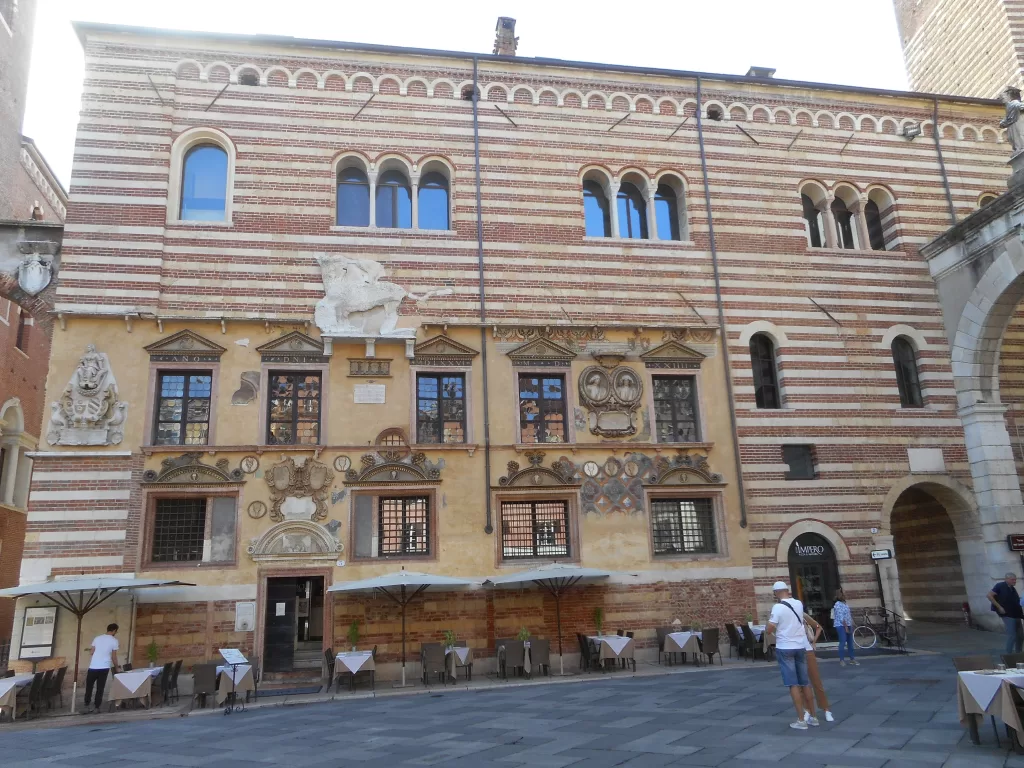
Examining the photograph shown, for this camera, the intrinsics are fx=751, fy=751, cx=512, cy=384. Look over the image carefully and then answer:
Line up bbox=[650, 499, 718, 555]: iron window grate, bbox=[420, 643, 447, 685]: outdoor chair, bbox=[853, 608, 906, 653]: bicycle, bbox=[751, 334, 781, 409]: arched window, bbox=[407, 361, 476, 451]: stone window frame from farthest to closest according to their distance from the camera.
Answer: bbox=[751, 334, 781, 409]: arched window → bbox=[650, 499, 718, 555]: iron window grate → bbox=[853, 608, 906, 653]: bicycle → bbox=[407, 361, 476, 451]: stone window frame → bbox=[420, 643, 447, 685]: outdoor chair

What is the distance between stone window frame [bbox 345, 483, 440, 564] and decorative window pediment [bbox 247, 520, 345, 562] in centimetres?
40

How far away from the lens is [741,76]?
20.9 metres

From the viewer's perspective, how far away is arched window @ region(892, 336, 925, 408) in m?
19.8

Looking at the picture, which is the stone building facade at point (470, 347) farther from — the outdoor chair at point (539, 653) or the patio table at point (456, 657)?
the outdoor chair at point (539, 653)

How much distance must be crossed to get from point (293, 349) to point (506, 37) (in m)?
11.8

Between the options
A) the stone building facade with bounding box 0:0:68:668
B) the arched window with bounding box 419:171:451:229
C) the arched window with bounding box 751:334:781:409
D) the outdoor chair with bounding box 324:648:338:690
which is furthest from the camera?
the stone building facade with bounding box 0:0:68:668

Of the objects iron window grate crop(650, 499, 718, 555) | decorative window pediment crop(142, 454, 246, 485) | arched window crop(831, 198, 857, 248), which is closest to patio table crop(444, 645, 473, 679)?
iron window grate crop(650, 499, 718, 555)

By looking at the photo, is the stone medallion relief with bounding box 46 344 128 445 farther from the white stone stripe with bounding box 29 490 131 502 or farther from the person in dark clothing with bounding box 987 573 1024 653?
the person in dark clothing with bounding box 987 573 1024 653

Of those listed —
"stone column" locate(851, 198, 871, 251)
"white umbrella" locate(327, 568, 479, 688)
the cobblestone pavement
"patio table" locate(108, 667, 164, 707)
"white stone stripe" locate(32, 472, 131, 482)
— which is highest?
"stone column" locate(851, 198, 871, 251)

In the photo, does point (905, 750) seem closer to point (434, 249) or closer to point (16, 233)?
point (434, 249)

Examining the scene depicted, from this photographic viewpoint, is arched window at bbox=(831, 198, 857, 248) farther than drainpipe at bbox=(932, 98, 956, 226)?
No

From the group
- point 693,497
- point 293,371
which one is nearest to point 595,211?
point 693,497

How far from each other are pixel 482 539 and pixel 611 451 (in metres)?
3.66

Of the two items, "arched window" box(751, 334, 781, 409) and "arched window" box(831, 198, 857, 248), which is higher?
"arched window" box(831, 198, 857, 248)
